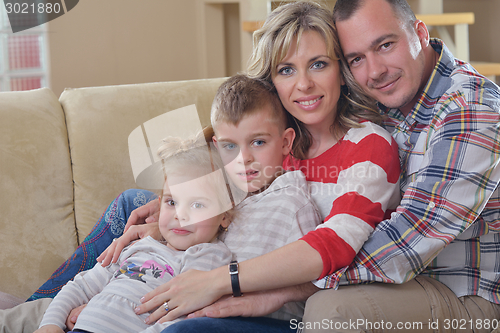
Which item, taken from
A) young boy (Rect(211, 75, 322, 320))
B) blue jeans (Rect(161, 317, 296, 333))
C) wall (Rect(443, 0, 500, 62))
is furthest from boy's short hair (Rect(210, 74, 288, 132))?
wall (Rect(443, 0, 500, 62))

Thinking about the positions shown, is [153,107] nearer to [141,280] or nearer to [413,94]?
[141,280]

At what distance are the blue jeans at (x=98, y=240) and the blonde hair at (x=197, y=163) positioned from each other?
274 mm

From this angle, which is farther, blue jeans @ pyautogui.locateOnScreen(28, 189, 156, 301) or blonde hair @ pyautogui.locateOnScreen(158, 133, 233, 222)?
blue jeans @ pyautogui.locateOnScreen(28, 189, 156, 301)

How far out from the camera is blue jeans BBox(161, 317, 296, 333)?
2.74ft

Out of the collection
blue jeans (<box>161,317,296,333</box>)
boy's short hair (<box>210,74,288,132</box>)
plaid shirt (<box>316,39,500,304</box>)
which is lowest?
blue jeans (<box>161,317,296,333</box>)

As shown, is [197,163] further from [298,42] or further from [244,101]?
[298,42]

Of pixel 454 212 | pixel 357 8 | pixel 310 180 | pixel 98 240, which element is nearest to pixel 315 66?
pixel 357 8

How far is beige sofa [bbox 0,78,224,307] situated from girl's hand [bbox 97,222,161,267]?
41 centimetres

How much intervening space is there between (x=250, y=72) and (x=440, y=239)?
650 millimetres

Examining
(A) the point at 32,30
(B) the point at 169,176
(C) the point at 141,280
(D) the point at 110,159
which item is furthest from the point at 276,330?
(A) the point at 32,30

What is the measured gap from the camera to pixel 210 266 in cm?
100

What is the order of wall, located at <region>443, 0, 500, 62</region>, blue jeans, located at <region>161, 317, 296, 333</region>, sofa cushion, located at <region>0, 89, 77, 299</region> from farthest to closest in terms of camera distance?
wall, located at <region>443, 0, 500, 62</region>
sofa cushion, located at <region>0, 89, 77, 299</region>
blue jeans, located at <region>161, 317, 296, 333</region>

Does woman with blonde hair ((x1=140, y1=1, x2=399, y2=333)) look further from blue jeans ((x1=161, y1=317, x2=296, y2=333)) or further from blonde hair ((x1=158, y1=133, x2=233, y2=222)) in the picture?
blonde hair ((x1=158, y1=133, x2=233, y2=222))

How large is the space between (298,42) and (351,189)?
394 millimetres
